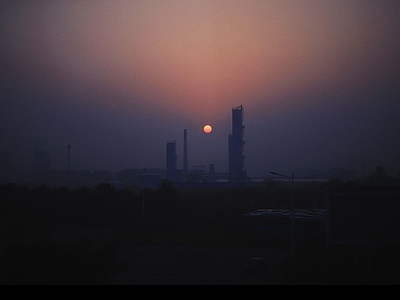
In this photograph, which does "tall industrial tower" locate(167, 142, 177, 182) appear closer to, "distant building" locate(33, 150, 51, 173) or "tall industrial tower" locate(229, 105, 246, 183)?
"tall industrial tower" locate(229, 105, 246, 183)

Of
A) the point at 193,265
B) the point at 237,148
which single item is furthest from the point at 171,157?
the point at 193,265

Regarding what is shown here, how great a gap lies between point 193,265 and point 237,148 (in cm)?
5112

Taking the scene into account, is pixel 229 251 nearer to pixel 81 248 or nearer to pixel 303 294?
pixel 81 248

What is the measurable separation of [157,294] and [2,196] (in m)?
33.7

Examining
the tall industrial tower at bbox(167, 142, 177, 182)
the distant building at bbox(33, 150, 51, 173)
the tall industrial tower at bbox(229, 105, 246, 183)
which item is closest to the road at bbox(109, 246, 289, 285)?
the tall industrial tower at bbox(229, 105, 246, 183)

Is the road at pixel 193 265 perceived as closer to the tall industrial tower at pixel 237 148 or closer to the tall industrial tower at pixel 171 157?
the tall industrial tower at pixel 237 148

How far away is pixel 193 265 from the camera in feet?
56.6

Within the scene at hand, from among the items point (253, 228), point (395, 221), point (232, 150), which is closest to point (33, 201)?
point (253, 228)

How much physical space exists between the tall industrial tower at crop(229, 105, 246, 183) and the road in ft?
151

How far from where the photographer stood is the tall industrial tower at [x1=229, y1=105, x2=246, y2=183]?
67.2 m

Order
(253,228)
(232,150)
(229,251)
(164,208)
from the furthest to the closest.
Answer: (232,150), (164,208), (253,228), (229,251)

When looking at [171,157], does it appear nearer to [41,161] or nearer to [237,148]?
[237,148]

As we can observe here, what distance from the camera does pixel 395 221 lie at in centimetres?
1536

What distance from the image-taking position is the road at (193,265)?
14.4m
